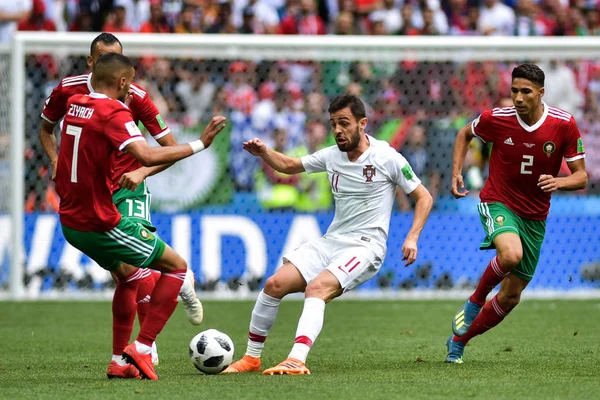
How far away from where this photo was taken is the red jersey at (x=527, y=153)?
27.3 ft

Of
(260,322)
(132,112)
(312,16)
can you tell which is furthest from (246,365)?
(312,16)

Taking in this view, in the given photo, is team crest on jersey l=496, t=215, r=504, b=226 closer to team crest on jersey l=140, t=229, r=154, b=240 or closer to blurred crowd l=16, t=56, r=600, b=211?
team crest on jersey l=140, t=229, r=154, b=240

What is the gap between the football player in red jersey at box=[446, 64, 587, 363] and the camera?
26.8 feet

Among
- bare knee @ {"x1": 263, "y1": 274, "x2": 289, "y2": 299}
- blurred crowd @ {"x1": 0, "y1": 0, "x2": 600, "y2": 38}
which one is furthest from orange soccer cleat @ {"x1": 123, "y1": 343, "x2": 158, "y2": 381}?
blurred crowd @ {"x1": 0, "y1": 0, "x2": 600, "y2": 38}

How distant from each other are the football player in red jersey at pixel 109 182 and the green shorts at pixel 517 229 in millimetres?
2445

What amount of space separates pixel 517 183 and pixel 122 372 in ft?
10.7

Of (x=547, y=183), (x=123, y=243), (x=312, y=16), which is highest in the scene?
(x=312, y=16)

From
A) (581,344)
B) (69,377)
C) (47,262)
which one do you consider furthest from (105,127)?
(47,262)

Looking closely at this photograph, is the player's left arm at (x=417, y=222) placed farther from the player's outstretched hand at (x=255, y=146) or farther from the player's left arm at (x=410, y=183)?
the player's outstretched hand at (x=255, y=146)

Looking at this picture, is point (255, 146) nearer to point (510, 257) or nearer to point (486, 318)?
point (510, 257)

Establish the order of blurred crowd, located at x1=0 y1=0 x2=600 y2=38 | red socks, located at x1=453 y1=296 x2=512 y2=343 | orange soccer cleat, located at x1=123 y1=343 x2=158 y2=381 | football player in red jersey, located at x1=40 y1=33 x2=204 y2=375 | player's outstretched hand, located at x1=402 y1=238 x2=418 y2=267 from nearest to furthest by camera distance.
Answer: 1. orange soccer cleat, located at x1=123 y1=343 x2=158 y2=381
2. player's outstretched hand, located at x1=402 y1=238 x2=418 y2=267
3. football player in red jersey, located at x1=40 y1=33 x2=204 y2=375
4. red socks, located at x1=453 y1=296 x2=512 y2=343
5. blurred crowd, located at x1=0 y1=0 x2=600 y2=38

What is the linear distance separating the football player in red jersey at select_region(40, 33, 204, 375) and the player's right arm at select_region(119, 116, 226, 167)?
61 cm

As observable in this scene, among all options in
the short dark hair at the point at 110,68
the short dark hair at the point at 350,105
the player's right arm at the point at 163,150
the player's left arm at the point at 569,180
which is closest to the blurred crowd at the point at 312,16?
the player's left arm at the point at 569,180

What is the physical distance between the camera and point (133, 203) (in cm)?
790
